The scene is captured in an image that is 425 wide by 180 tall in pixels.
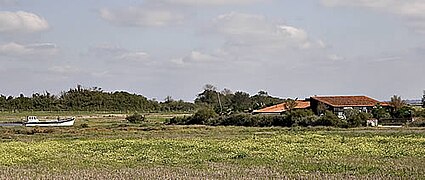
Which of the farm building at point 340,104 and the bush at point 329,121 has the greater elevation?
the farm building at point 340,104

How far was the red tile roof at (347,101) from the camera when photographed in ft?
325

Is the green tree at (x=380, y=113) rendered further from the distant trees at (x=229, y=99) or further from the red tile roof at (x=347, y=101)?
the distant trees at (x=229, y=99)

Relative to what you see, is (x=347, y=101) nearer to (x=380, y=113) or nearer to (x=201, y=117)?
(x=380, y=113)

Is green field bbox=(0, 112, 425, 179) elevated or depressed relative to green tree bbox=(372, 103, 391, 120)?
depressed

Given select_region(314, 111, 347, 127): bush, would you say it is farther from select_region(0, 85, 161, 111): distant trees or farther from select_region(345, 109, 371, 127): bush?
select_region(0, 85, 161, 111): distant trees

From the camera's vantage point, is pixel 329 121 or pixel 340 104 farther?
pixel 340 104

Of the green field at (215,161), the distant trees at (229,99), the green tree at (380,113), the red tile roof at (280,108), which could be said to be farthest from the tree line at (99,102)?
the green field at (215,161)

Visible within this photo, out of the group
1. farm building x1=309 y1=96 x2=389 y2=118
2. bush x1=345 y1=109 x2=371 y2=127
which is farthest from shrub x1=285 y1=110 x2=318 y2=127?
farm building x1=309 y1=96 x2=389 y2=118

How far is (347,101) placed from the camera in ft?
331

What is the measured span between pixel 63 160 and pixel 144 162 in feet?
14.6

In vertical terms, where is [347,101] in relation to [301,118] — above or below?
above

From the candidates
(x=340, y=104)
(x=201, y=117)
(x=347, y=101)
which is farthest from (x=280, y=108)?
(x=201, y=117)

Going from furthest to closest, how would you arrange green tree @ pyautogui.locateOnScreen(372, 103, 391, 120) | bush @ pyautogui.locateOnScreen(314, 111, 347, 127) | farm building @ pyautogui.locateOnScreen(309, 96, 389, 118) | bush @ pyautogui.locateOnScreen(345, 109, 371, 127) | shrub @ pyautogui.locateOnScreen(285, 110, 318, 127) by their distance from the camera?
1. farm building @ pyautogui.locateOnScreen(309, 96, 389, 118)
2. green tree @ pyautogui.locateOnScreen(372, 103, 391, 120)
3. shrub @ pyautogui.locateOnScreen(285, 110, 318, 127)
4. bush @ pyautogui.locateOnScreen(345, 109, 371, 127)
5. bush @ pyautogui.locateOnScreen(314, 111, 347, 127)

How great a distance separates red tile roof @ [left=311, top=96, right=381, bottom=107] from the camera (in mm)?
99188
